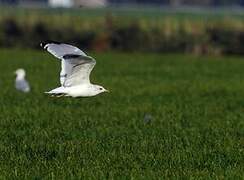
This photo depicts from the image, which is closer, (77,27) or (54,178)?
(54,178)

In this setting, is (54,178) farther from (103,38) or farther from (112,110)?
(103,38)

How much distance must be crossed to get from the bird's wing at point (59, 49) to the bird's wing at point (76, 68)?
7 centimetres

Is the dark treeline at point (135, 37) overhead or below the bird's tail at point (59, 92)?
below

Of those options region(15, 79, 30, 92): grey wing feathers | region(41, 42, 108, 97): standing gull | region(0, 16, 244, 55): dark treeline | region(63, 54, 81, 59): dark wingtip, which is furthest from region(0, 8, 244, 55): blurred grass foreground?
region(63, 54, 81, 59): dark wingtip

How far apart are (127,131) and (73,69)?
186 centimetres

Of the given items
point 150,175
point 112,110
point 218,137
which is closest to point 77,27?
point 112,110

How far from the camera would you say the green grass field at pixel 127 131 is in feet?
34.8

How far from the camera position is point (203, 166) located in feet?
35.9

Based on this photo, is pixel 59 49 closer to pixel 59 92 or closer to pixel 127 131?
pixel 59 92

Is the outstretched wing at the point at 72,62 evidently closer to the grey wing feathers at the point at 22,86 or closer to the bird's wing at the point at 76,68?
the bird's wing at the point at 76,68

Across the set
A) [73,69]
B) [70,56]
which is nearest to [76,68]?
[73,69]

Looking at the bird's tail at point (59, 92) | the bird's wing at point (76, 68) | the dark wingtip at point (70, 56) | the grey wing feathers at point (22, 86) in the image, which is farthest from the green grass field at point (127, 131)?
the dark wingtip at point (70, 56)

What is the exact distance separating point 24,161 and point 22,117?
5.14 meters

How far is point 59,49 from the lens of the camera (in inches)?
502
